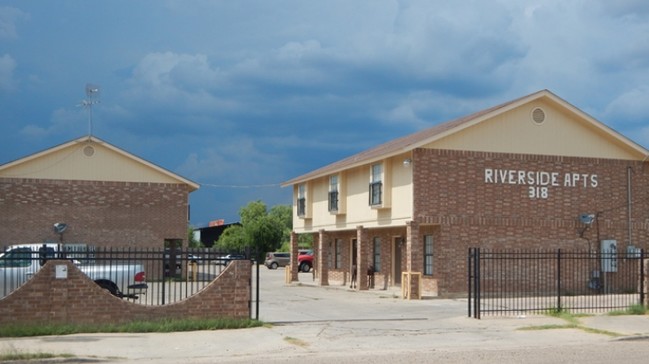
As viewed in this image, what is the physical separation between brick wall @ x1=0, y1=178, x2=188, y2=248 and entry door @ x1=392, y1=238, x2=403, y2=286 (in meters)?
12.2

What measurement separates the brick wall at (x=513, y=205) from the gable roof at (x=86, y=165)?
16.1 m

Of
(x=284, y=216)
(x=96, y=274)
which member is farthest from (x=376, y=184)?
(x=284, y=216)

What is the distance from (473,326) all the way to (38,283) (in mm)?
9570

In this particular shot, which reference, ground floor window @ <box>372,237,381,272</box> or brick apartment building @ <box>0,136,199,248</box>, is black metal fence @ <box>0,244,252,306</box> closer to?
ground floor window @ <box>372,237,381,272</box>

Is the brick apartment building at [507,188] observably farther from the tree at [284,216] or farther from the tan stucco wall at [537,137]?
the tree at [284,216]

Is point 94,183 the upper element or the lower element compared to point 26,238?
upper

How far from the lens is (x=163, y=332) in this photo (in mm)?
16875

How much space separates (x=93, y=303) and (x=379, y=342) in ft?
19.6

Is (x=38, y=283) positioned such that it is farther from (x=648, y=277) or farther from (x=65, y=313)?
(x=648, y=277)

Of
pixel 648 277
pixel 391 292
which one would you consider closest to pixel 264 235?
pixel 391 292

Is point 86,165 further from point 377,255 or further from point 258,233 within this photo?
point 258,233

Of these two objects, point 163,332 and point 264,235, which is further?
point 264,235

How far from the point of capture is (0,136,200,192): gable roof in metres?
38.0

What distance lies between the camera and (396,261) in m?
33.2
